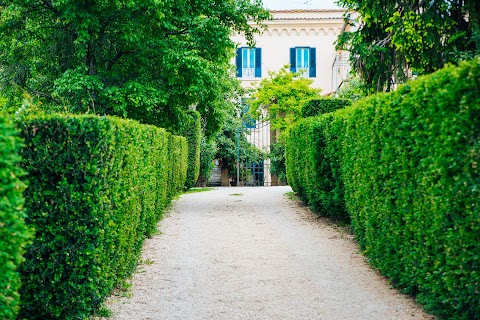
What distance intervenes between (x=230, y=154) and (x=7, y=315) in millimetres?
23981

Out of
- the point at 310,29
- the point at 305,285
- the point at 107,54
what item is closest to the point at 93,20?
the point at 107,54

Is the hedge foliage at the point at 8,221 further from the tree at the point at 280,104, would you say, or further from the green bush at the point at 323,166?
the tree at the point at 280,104

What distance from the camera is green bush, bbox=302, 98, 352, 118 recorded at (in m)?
17.5

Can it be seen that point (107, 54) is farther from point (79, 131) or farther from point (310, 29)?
point (310, 29)

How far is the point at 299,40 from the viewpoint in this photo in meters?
32.4

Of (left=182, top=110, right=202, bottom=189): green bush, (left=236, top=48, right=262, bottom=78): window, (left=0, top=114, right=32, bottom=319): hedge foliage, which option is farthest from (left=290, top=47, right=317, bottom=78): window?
(left=0, top=114, right=32, bottom=319): hedge foliage

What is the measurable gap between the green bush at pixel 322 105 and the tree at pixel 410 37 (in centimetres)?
285

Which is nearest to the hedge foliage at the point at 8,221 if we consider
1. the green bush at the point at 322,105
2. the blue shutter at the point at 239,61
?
the green bush at the point at 322,105

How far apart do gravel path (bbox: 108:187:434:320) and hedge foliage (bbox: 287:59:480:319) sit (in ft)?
1.51

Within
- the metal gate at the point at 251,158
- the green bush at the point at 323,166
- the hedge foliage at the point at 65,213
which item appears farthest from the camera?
the metal gate at the point at 251,158

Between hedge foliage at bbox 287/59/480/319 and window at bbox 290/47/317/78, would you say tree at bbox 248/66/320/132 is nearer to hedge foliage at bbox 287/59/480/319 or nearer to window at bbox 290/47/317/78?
window at bbox 290/47/317/78

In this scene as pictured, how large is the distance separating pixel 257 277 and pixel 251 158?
20.1 metres

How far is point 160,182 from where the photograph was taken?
11078 mm

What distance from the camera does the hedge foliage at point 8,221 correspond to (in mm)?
3410
